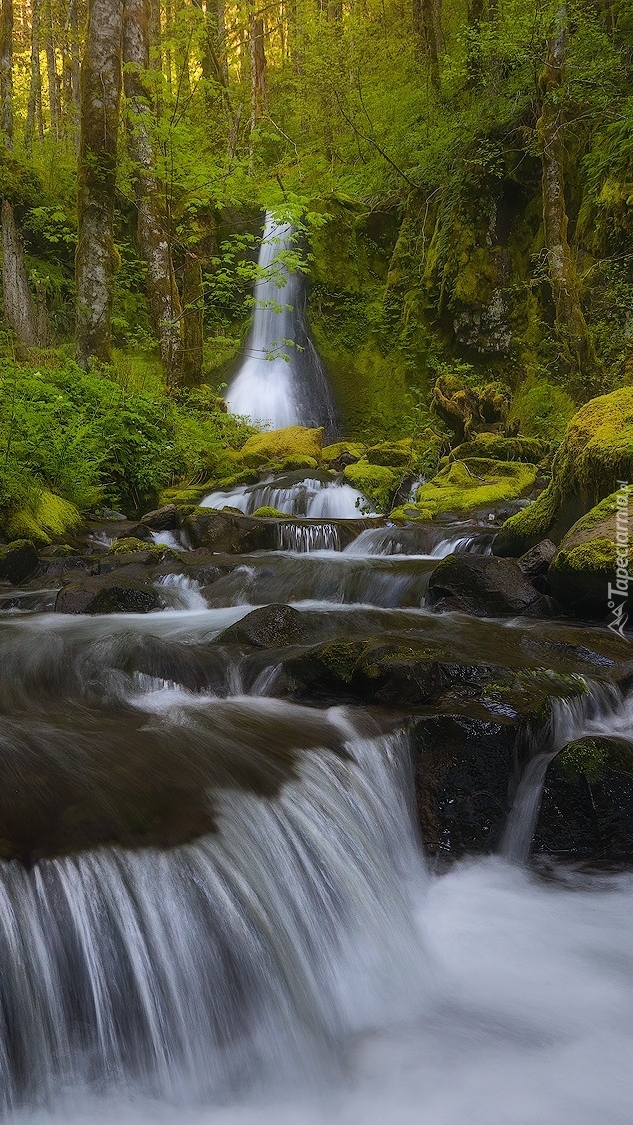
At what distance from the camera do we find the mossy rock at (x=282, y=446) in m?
14.1

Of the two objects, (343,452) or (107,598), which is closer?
(107,598)

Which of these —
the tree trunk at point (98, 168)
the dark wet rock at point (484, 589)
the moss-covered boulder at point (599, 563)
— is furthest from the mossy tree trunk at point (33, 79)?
the moss-covered boulder at point (599, 563)

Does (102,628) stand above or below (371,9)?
below

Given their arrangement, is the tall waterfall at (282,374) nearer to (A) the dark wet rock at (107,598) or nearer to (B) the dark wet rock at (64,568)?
(B) the dark wet rock at (64,568)

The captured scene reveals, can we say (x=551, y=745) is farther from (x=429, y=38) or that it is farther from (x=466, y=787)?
(x=429, y=38)

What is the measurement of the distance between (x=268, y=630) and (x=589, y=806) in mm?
2441

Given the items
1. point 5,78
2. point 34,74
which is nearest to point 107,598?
point 5,78

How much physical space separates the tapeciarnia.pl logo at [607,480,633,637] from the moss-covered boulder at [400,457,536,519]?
4804 millimetres

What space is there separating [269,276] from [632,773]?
30.2 ft

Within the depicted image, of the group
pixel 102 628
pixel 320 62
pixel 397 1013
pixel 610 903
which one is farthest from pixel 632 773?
pixel 320 62

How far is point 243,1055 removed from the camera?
7.91 ft

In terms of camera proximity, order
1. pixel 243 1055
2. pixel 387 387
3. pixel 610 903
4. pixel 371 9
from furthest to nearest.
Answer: pixel 371 9, pixel 387 387, pixel 610 903, pixel 243 1055

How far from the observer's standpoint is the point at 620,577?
5324 mm

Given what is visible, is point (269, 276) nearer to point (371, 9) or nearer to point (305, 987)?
point (305, 987)
